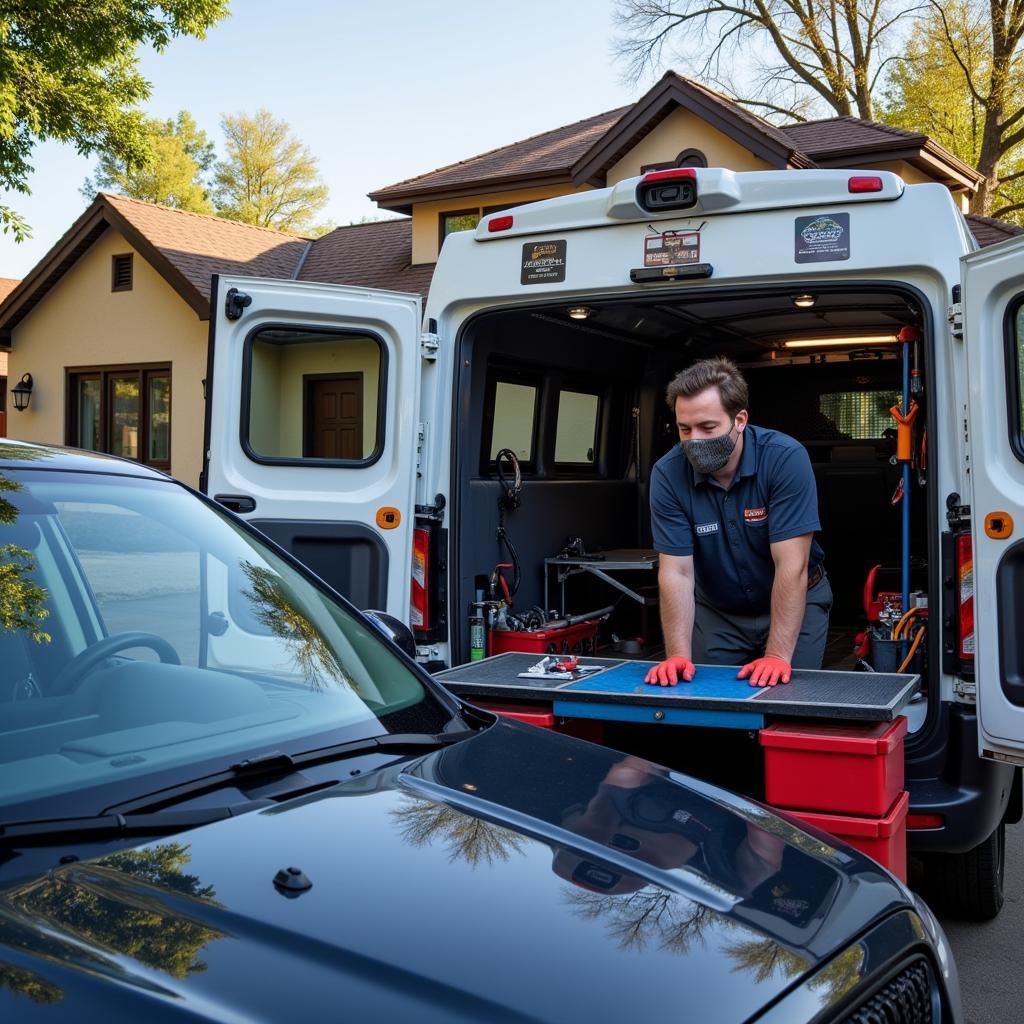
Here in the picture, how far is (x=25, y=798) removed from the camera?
2.05 meters

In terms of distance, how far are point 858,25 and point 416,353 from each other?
92.4 feet

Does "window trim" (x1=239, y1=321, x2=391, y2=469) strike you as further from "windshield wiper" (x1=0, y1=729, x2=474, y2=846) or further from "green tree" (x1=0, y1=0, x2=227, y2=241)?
"green tree" (x1=0, y1=0, x2=227, y2=241)

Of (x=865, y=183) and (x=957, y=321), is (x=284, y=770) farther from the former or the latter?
(x=865, y=183)

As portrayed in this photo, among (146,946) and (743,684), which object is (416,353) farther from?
(146,946)

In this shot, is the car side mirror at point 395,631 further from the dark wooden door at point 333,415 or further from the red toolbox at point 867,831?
the dark wooden door at point 333,415

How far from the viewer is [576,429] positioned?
26.1 ft

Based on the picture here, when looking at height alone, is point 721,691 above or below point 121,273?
below

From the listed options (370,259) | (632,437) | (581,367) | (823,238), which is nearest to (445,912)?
(823,238)

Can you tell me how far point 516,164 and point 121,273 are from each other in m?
8.24

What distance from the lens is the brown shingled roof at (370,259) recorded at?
70.8ft

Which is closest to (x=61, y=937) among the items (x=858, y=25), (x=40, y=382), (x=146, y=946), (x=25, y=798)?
(x=146, y=946)

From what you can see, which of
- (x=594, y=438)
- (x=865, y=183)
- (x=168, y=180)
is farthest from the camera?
(x=168, y=180)

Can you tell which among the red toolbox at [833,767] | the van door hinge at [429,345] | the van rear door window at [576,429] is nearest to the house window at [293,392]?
the van door hinge at [429,345]

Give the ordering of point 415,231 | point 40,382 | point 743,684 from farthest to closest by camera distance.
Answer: point 40,382
point 415,231
point 743,684
